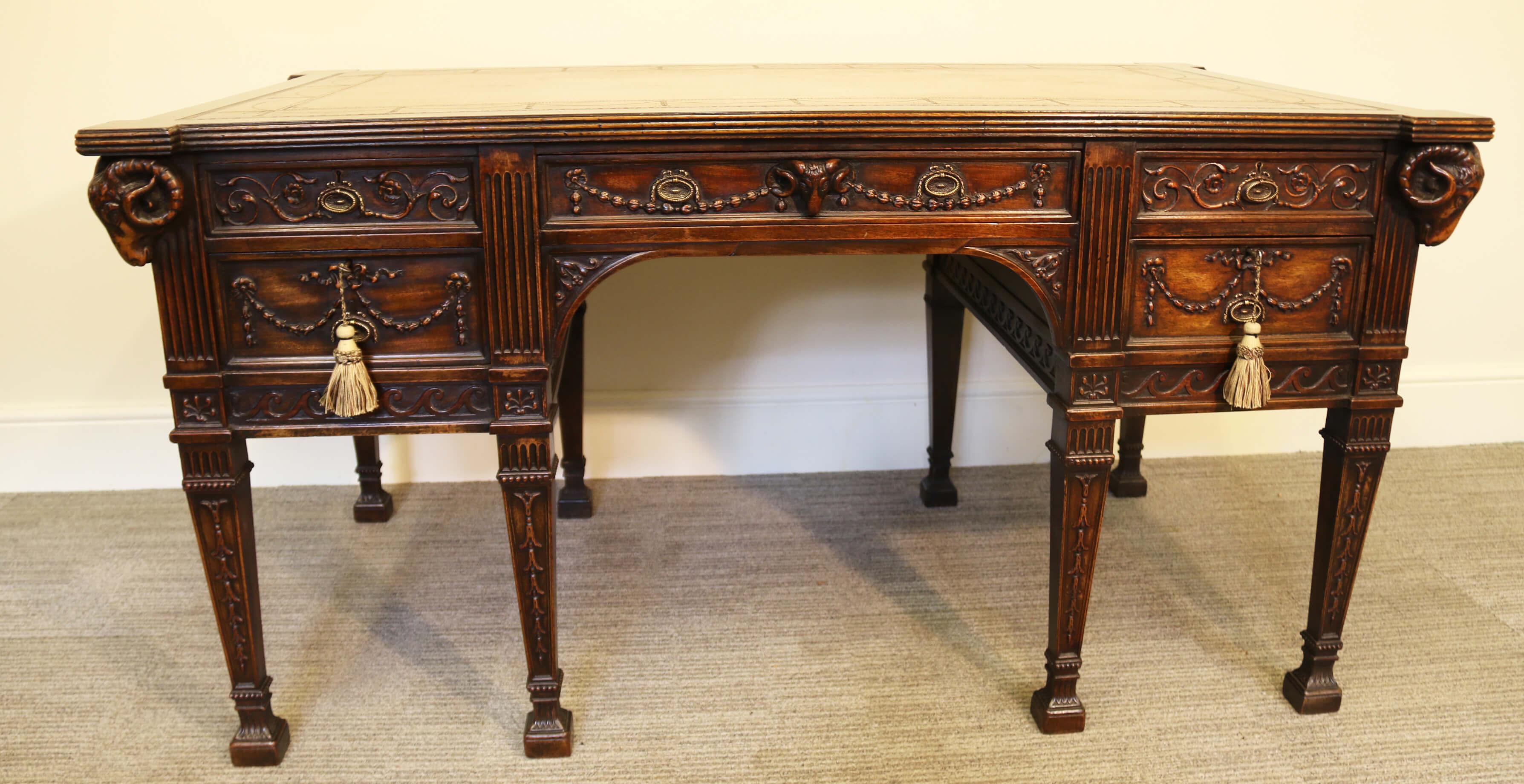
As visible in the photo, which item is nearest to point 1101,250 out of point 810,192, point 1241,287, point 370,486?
point 1241,287

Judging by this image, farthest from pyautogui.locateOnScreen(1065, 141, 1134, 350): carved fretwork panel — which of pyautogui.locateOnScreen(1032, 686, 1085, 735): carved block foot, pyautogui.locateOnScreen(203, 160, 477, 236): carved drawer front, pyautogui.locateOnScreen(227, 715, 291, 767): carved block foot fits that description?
pyautogui.locateOnScreen(227, 715, 291, 767): carved block foot

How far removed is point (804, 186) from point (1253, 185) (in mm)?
586

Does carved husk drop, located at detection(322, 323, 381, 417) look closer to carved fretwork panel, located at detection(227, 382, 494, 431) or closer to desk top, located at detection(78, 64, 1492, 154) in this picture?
carved fretwork panel, located at detection(227, 382, 494, 431)

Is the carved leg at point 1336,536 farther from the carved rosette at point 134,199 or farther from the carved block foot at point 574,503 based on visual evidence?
the carved rosette at point 134,199

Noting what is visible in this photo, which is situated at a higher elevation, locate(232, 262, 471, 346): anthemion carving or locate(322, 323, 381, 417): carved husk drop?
locate(232, 262, 471, 346): anthemion carving

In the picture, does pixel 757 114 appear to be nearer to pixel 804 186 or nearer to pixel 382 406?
pixel 804 186

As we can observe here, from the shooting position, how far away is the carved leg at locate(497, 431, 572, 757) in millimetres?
1540

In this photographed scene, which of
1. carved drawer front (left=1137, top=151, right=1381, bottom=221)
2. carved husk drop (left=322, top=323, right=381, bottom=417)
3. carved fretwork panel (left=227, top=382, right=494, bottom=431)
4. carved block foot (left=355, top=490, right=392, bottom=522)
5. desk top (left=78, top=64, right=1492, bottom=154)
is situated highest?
desk top (left=78, top=64, right=1492, bottom=154)

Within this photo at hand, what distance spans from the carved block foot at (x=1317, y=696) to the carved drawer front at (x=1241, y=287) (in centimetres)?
57

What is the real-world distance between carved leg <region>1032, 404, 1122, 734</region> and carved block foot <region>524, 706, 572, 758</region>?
27.7 inches

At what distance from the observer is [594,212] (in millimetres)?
1446

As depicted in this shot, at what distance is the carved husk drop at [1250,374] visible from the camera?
1534mm

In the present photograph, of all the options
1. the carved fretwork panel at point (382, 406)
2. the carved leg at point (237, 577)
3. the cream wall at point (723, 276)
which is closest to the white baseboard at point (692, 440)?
the cream wall at point (723, 276)

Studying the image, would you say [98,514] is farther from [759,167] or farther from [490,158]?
[759,167]
